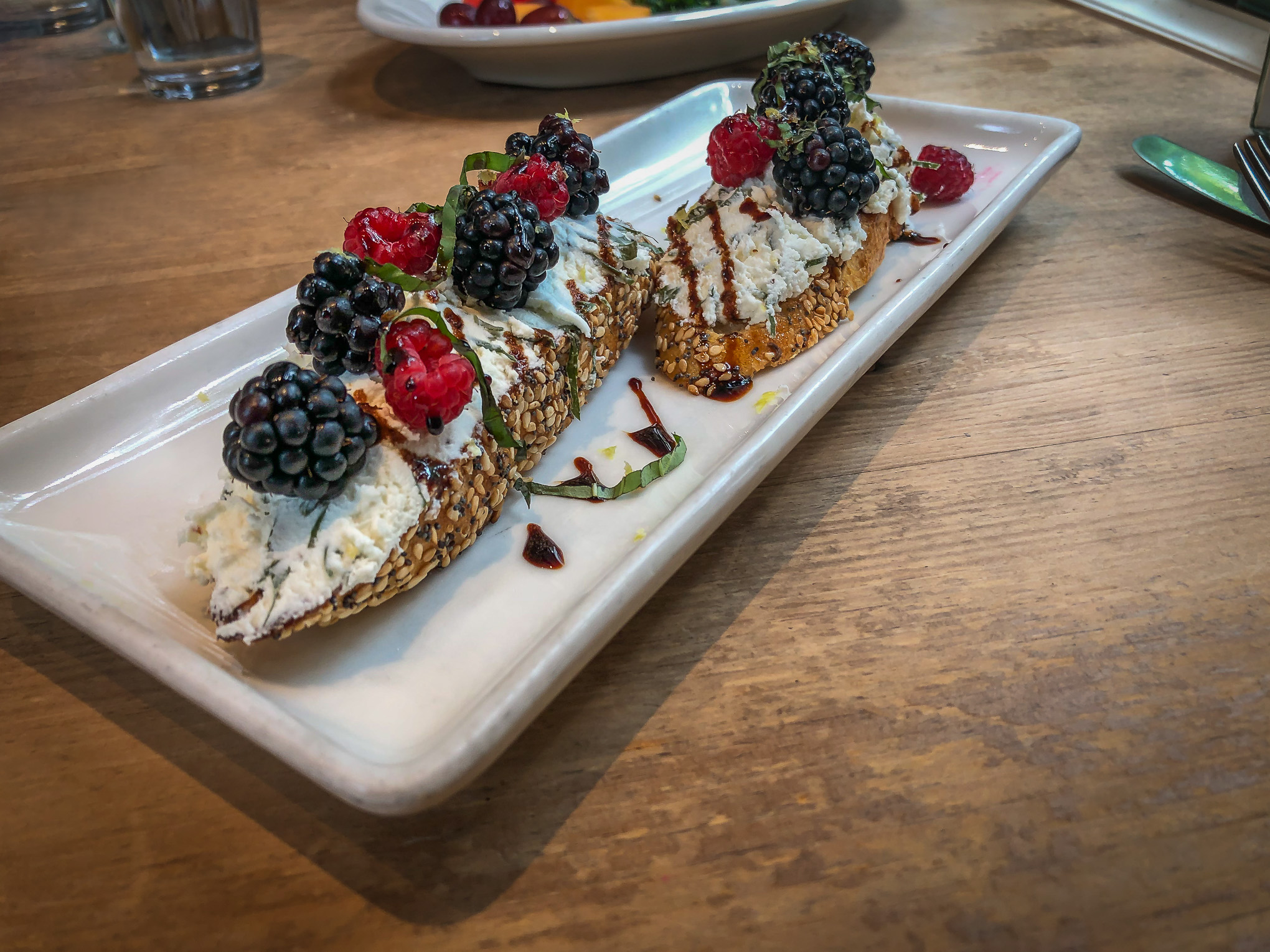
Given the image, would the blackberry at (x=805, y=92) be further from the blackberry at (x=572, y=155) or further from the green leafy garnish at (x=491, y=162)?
the green leafy garnish at (x=491, y=162)

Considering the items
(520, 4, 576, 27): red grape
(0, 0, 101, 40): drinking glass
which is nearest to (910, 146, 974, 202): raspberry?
(520, 4, 576, 27): red grape

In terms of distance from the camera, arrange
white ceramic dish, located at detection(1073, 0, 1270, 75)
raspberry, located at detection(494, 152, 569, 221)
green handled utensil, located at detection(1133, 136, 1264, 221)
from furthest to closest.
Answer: white ceramic dish, located at detection(1073, 0, 1270, 75), green handled utensil, located at detection(1133, 136, 1264, 221), raspberry, located at detection(494, 152, 569, 221)

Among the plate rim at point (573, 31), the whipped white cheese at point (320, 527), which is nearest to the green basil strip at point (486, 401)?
the whipped white cheese at point (320, 527)

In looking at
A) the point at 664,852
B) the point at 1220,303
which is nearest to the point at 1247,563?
the point at 1220,303

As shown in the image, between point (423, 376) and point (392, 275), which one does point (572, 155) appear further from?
point (423, 376)

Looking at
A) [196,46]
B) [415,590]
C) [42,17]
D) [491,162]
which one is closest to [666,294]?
[491,162]

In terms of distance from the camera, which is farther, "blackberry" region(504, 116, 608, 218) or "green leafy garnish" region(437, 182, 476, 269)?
"blackberry" region(504, 116, 608, 218)

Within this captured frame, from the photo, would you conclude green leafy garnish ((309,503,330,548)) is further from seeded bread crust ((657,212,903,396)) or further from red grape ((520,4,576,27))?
red grape ((520,4,576,27))
